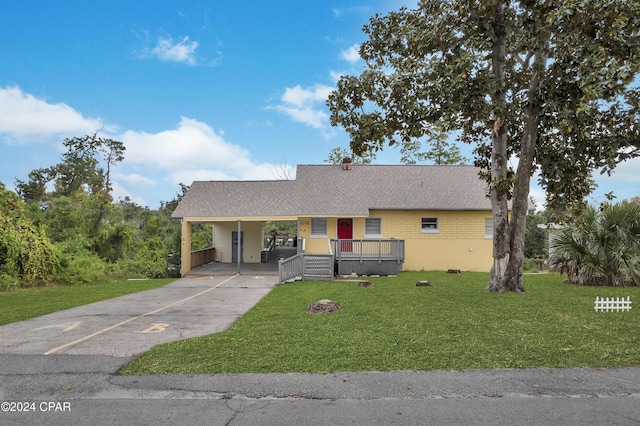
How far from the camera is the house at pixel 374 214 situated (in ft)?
64.5

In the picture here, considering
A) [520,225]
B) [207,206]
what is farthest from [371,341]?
[207,206]

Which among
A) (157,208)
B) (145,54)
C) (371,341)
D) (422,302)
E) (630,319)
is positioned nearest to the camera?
(371,341)

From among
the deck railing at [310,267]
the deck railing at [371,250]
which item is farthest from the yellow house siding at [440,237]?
the deck railing at [310,267]

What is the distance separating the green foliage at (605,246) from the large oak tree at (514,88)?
42.4 inches

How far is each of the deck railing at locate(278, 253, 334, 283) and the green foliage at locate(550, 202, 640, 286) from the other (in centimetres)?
862

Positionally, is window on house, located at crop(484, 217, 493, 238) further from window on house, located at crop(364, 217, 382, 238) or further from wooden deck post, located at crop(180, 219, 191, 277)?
wooden deck post, located at crop(180, 219, 191, 277)

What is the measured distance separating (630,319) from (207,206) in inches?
685

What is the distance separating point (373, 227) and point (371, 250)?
316 centimetres

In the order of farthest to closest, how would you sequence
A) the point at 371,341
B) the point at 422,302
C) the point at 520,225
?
the point at 520,225 → the point at 422,302 → the point at 371,341

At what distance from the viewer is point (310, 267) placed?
54.4 feet

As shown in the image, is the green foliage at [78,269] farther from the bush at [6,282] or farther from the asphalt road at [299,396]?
the asphalt road at [299,396]

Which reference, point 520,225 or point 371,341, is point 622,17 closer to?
point 520,225

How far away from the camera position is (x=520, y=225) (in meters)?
11.7

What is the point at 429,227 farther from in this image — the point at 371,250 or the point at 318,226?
the point at 318,226
